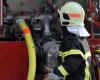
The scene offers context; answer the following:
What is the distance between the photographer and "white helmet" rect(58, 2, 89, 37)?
16.6ft

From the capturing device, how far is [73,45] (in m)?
Result: 4.90

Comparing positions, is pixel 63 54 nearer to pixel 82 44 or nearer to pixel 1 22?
pixel 82 44

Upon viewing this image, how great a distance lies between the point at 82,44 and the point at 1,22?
5.10 ft

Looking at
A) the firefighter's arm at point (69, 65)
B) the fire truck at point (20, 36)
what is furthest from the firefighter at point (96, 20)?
the firefighter's arm at point (69, 65)

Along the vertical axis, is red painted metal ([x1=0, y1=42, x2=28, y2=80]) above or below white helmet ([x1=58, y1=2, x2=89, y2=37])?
below

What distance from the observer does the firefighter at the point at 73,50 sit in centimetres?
481

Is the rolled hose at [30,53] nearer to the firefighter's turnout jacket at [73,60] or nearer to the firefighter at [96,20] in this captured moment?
the firefighter's turnout jacket at [73,60]

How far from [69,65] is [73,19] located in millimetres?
607

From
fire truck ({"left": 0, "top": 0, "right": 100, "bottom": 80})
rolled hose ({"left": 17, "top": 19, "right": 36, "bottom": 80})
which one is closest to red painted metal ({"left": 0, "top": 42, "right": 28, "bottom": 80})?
fire truck ({"left": 0, "top": 0, "right": 100, "bottom": 80})

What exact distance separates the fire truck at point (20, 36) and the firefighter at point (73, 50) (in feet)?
1.91

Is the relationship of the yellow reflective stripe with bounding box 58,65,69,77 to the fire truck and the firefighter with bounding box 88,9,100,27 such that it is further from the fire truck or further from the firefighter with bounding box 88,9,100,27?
the firefighter with bounding box 88,9,100,27

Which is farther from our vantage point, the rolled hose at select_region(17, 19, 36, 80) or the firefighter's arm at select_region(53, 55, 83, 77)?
the rolled hose at select_region(17, 19, 36, 80)

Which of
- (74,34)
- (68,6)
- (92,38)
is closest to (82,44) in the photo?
(74,34)

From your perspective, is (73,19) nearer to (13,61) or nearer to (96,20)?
(13,61)
